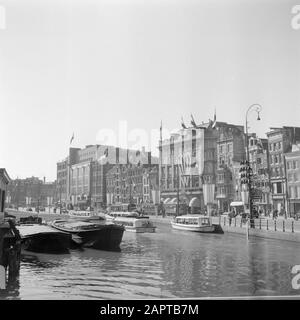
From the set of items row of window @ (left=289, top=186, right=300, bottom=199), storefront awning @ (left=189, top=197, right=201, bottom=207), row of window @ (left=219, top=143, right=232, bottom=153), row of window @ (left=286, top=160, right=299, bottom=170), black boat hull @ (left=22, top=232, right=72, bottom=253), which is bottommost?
black boat hull @ (left=22, top=232, right=72, bottom=253)

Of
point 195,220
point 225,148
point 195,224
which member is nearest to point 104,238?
point 195,224

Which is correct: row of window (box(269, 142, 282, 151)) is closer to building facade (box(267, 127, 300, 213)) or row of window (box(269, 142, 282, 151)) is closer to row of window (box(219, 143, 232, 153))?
building facade (box(267, 127, 300, 213))

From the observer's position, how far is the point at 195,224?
4016 cm

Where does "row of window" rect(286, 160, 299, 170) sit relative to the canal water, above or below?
above

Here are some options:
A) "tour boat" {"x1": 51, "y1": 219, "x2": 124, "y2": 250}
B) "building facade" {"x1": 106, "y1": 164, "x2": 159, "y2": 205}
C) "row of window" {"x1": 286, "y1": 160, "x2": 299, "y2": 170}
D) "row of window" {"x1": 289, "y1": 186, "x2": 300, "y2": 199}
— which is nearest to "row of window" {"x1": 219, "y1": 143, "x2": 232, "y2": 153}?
"row of window" {"x1": 286, "y1": 160, "x2": 299, "y2": 170}

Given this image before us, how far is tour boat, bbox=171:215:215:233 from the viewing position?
126ft

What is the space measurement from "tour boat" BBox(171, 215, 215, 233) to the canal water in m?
10.7

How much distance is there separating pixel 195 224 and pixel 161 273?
23489 mm

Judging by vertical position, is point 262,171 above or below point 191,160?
below

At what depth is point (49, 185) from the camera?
116750 mm

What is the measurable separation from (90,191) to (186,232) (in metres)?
52.3

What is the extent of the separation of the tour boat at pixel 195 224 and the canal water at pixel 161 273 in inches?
421

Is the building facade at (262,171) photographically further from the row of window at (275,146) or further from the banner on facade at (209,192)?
the banner on facade at (209,192)

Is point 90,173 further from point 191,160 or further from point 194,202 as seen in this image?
point 194,202
